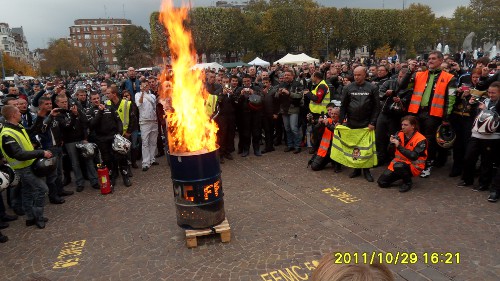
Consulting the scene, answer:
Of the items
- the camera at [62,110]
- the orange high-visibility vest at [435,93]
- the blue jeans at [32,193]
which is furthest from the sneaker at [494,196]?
the camera at [62,110]

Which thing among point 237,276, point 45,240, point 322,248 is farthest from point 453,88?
point 45,240

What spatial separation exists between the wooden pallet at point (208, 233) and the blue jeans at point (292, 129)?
550 cm

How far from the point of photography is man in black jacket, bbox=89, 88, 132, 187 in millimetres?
8398

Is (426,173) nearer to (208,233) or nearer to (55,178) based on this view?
(208,233)

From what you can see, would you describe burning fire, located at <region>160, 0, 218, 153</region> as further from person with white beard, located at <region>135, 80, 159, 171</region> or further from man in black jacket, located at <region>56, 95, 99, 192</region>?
person with white beard, located at <region>135, 80, 159, 171</region>

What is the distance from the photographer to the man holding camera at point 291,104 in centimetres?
1023

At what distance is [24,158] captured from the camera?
A: 20.4 feet

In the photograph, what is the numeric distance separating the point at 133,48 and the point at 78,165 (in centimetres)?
7500

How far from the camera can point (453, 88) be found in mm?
7445

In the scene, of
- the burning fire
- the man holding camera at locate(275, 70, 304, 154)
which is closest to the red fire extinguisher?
the burning fire

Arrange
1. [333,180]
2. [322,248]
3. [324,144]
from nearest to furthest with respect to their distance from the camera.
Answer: [322,248] < [333,180] < [324,144]

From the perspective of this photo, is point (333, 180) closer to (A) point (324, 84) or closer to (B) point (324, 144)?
(B) point (324, 144)

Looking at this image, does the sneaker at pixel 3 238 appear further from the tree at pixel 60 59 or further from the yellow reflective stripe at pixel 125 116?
the tree at pixel 60 59

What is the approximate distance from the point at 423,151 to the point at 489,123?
3.99ft
